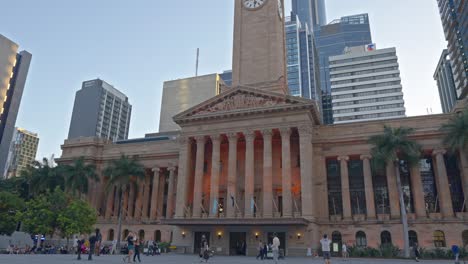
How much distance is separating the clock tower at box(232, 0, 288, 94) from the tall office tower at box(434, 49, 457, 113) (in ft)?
383

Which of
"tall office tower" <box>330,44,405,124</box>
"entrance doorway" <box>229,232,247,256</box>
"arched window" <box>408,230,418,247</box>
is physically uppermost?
"tall office tower" <box>330,44,405,124</box>

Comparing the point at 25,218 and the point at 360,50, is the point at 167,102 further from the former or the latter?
the point at 25,218

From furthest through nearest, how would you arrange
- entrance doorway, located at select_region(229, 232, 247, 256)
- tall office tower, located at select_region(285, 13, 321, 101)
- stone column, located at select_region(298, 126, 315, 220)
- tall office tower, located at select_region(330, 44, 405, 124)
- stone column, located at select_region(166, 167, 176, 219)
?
→ tall office tower, located at select_region(285, 13, 321, 101), tall office tower, located at select_region(330, 44, 405, 124), stone column, located at select_region(166, 167, 176, 219), entrance doorway, located at select_region(229, 232, 247, 256), stone column, located at select_region(298, 126, 315, 220)

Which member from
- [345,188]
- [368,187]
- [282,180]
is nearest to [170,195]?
[282,180]

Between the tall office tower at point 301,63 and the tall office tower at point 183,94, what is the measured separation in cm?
3531

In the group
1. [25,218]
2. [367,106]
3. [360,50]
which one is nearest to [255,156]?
[25,218]

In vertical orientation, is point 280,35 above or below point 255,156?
above

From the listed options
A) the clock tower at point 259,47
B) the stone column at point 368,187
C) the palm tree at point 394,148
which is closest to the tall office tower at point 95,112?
the clock tower at point 259,47

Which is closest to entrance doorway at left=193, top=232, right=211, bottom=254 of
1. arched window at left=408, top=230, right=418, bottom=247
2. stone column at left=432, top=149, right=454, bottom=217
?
arched window at left=408, top=230, right=418, bottom=247

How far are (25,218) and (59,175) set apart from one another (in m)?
15.4

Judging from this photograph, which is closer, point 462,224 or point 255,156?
point 462,224

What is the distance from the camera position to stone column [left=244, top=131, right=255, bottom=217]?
46.3 m

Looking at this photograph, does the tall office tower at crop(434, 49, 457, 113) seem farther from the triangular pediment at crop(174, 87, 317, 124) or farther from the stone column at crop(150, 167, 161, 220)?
the stone column at crop(150, 167, 161, 220)

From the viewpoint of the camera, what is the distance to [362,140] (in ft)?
165
